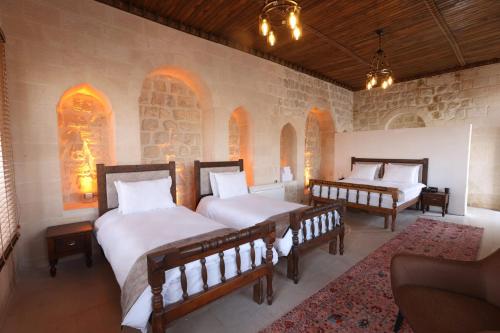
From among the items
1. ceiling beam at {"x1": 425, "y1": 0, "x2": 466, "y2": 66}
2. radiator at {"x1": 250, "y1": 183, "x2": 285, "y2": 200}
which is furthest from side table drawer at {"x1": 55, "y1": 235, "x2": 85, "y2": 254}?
ceiling beam at {"x1": 425, "y1": 0, "x2": 466, "y2": 66}

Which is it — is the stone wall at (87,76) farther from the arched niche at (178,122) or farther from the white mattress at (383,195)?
the white mattress at (383,195)

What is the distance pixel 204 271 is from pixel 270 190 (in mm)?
3044

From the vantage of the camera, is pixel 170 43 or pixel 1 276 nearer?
pixel 1 276

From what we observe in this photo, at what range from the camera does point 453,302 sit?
4.58 ft

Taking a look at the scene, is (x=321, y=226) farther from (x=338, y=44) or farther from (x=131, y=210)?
(x=338, y=44)

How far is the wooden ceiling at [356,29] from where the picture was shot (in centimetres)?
311

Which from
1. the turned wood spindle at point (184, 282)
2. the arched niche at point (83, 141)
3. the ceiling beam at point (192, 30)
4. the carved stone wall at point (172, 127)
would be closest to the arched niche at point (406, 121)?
the ceiling beam at point (192, 30)

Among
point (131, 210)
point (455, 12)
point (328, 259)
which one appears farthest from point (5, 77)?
point (455, 12)

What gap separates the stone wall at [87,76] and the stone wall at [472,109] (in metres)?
4.21

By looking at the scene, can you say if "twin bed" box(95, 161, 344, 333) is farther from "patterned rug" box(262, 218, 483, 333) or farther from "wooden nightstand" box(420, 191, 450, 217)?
"wooden nightstand" box(420, 191, 450, 217)

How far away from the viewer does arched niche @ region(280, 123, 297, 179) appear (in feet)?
18.5

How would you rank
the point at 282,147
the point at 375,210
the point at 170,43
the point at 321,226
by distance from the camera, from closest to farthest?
the point at 321,226 < the point at 170,43 < the point at 375,210 < the point at 282,147

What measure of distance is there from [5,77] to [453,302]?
159 inches

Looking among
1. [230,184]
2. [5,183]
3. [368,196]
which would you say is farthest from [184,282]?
[368,196]
